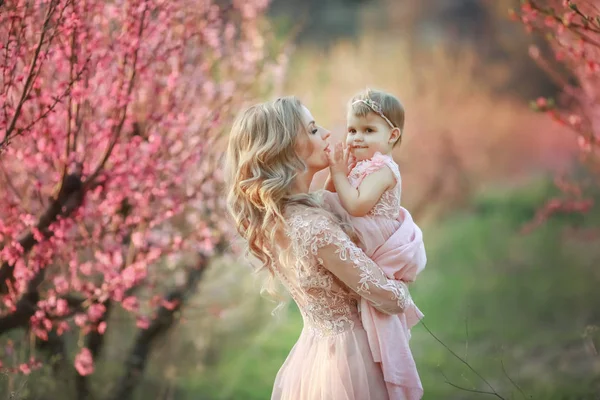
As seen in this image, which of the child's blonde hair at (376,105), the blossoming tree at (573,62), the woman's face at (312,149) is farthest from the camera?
the blossoming tree at (573,62)

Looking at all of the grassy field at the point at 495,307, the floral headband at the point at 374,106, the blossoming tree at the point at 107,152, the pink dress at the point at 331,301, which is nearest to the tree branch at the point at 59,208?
the blossoming tree at the point at 107,152

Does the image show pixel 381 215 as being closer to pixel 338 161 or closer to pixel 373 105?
pixel 338 161

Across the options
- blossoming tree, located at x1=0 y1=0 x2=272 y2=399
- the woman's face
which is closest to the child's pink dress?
the woman's face

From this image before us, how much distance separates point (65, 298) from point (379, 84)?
5.71 meters

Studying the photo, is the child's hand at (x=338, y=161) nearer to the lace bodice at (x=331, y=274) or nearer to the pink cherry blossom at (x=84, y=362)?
the lace bodice at (x=331, y=274)

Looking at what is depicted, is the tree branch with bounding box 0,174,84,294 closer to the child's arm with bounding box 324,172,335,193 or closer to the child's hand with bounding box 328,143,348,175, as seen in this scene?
the child's arm with bounding box 324,172,335,193

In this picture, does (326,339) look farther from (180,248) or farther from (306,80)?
(306,80)

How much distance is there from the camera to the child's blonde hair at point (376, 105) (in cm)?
244

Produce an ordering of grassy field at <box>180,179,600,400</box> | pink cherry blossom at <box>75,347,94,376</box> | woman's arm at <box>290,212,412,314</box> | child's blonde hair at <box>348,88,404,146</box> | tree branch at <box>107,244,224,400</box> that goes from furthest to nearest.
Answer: grassy field at <box>180,179,600,400</box>
tree branch at <box>107,244,224,400</box>
pink cherry blossom at <box>75,347,94,376</box>
child's blonde hair at <box>348,88,404,146</box>
woman's arm at <box>290,212,412,314</box>

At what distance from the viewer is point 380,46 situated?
9117mm

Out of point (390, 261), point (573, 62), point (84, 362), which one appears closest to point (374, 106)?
point (390, 261)

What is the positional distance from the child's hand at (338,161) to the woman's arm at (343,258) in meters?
0.16

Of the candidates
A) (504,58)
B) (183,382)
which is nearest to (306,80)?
(504,58)

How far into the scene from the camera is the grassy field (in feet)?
22.8
